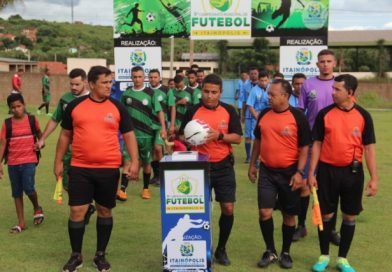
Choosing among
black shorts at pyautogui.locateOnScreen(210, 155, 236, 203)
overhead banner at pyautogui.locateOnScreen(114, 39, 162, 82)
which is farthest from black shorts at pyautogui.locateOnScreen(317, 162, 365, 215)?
overhead banner at pyautogui.locateOnScreen(114, 39, 162, 82)

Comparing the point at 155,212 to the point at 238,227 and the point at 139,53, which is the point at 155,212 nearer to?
the point at 238,227

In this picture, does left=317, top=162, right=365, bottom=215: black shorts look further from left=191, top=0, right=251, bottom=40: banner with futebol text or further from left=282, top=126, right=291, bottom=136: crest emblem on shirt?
left=191, top=0, right=251, bottom=40: banner with futebol text

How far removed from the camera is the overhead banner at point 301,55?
12.4m

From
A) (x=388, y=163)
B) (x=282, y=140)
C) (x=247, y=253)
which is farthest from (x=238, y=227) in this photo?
(x=388, y=163)

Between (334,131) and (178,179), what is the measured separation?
5.07 feet

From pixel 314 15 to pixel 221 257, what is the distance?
8.60 m

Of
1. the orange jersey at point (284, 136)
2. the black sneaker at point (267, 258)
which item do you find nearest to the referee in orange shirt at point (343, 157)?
the orange jersey at point (284, 136)

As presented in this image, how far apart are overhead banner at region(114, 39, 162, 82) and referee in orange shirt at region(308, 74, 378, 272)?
7.67 meters

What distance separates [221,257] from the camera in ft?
17.8

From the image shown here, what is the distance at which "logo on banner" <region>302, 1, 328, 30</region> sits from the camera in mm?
12445

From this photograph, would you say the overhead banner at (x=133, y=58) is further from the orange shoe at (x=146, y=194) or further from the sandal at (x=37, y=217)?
the sandal at (x=37, y=217)

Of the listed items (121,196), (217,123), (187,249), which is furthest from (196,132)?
(121,196)

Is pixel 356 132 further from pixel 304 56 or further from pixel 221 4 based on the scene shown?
pixel 221 4

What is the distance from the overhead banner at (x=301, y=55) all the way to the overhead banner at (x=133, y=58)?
9.68 feet
